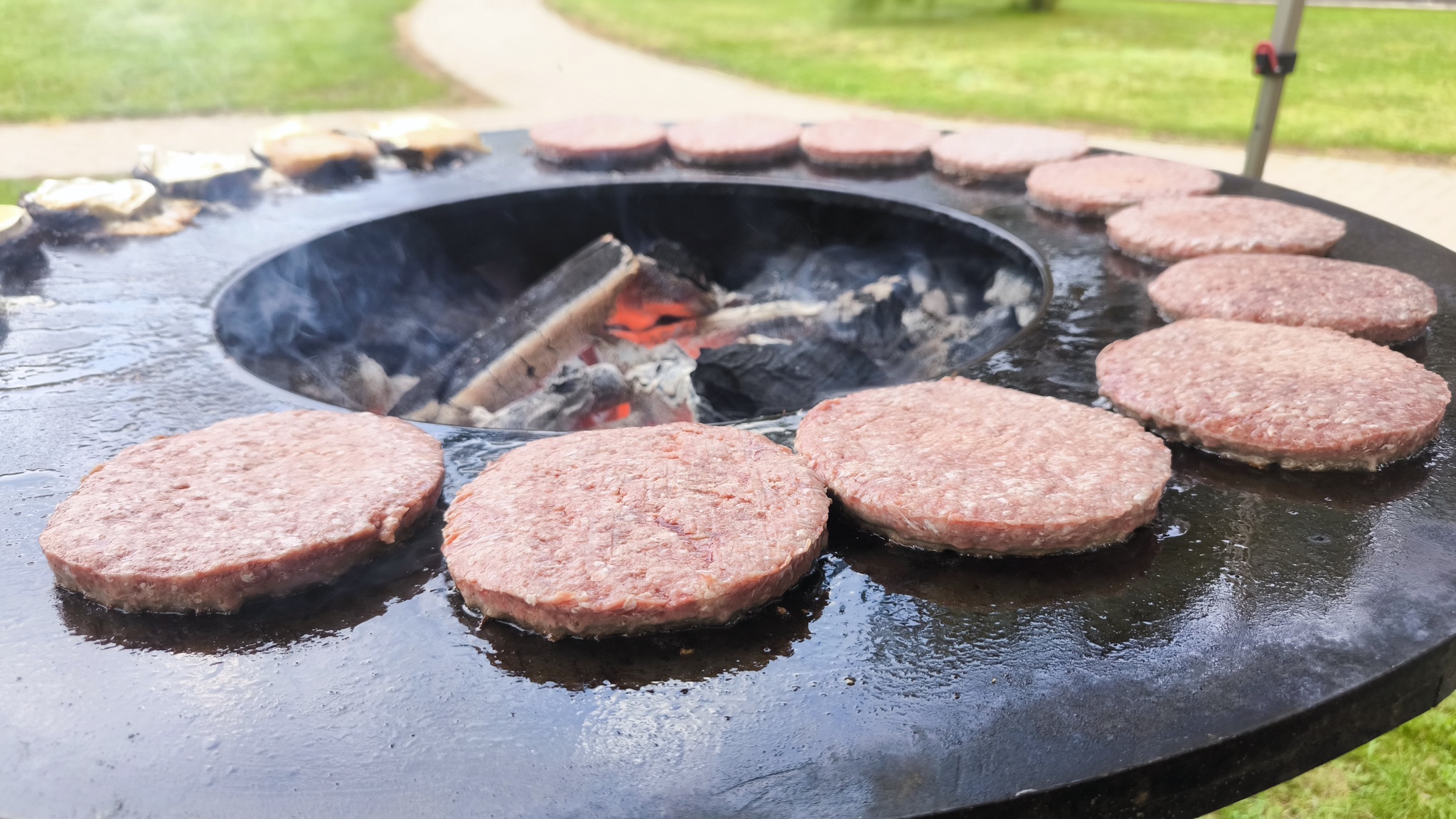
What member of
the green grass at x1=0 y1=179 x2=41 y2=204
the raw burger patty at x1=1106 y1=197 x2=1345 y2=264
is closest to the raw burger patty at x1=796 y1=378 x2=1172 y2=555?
the raw burger patty at x1=1106 y1=197 x2=1345 y2=264

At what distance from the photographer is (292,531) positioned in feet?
5.16

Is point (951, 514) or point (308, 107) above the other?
point (951, 514)

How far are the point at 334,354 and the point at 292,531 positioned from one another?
5.41 feet

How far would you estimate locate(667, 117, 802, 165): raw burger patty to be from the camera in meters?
3.75

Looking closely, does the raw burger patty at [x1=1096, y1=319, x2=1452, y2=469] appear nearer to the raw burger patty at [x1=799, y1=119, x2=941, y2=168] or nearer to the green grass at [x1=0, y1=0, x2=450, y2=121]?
the raw burger patty at [x1=799, y1=119, x2=941, y2=168]

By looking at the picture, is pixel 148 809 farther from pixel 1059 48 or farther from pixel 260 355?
pixel 1059 48

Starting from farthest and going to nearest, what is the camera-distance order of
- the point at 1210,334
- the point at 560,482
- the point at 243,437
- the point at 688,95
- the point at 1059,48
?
the point at 1059,48
the point at 688,95
the point at 1210,334
the point at 243,437
the point at 560,482

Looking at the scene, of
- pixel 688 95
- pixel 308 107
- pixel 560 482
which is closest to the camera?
pixel 560 482

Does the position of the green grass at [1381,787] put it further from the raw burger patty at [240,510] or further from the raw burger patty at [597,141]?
the raw burger patty at [597,141]

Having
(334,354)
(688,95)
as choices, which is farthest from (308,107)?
(334,354)

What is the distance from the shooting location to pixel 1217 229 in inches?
108

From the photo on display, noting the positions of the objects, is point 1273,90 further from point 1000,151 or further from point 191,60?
point 191,60

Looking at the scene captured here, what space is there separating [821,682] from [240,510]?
102cm

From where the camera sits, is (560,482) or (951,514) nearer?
(951,514)
